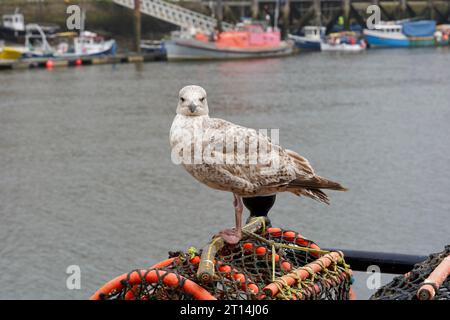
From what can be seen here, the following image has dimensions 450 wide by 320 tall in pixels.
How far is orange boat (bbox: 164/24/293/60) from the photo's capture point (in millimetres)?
47312

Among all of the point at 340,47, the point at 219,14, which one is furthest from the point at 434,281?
the point at 340,47

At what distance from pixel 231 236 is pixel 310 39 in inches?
2040

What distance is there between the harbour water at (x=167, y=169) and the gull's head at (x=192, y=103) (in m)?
7.79

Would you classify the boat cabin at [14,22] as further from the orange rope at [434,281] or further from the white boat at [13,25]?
the orange rope at [434,281]

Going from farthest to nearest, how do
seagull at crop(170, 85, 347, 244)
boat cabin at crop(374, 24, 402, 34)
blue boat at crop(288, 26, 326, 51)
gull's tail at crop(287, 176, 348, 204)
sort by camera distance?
boat cabin at crop(374, 24, 402, 34), blue boat at crop(288, 26, 326, 51), gull's tail at crop(287, 176, 348, 204), seagull at crop(170, 85, 347, 244)

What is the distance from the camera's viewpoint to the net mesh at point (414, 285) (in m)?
2.88

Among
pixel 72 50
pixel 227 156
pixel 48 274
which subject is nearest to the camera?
pixel 227 156

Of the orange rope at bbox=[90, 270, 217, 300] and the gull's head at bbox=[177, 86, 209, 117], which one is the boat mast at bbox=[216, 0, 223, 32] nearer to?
the gull's head at bbox=[177, 86, 209, 117]

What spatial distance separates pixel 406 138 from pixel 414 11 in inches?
1694

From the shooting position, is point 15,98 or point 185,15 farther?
point 185,15

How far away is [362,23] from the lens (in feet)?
191

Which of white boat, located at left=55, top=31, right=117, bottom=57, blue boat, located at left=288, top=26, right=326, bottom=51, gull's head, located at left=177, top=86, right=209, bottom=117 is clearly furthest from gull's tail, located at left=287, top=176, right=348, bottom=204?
blue boat, located at left=288, top=26, right=326, bottom=51
